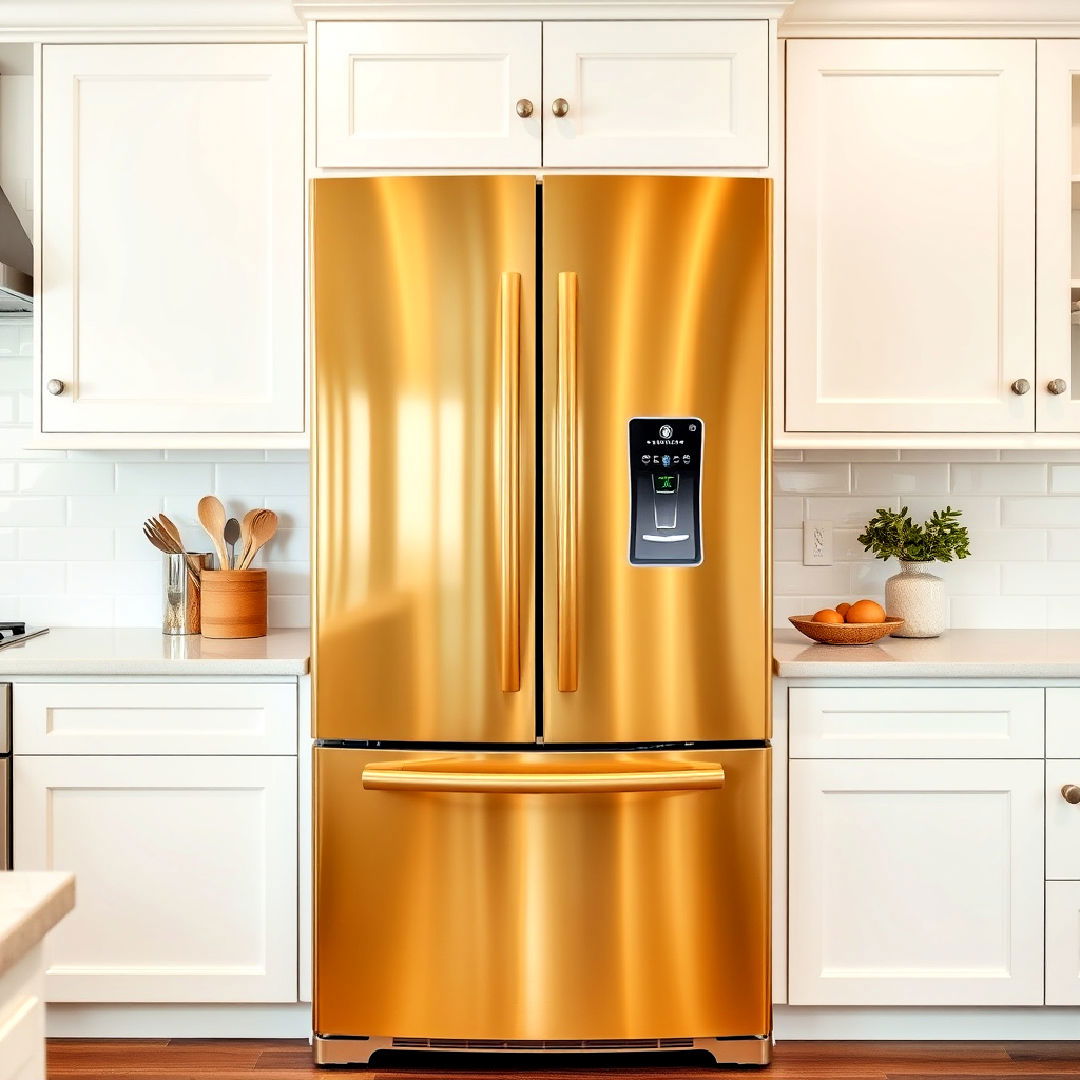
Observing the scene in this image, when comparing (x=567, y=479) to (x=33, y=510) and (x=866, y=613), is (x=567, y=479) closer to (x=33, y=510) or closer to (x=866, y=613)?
(x=866, y=613)

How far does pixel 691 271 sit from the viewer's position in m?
1.98

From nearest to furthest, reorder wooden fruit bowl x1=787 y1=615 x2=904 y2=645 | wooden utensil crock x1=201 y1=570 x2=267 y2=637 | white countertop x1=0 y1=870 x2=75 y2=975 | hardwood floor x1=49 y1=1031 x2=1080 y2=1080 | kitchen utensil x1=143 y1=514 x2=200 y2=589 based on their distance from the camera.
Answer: white countertop x1=0 y1=870 x2=75 y2=975, hardwood floor x1=49 y1=1031 x2=1080 y2=1080, wooden fruit bowl x1=787 y1=615 x2=904 y2=645, wooden utensil crock x1=201 y1=570 x2=267 y2=637, kitchen utensil x1=143 y1=514 x2=200 y2=589

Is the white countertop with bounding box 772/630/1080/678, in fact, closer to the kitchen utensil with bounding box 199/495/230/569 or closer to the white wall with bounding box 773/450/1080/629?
the white wall with bounding box 773/450/1080/629

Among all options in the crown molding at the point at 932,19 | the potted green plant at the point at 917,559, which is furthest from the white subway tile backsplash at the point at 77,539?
the crown molding at the point at 932,19

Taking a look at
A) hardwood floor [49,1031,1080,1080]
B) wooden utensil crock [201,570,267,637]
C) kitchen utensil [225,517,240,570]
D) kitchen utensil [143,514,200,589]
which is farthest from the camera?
kitchen utensil [225,517,240,570]

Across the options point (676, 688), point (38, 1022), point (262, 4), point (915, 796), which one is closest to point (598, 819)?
point (676, 688)

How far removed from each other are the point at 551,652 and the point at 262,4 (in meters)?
1.61

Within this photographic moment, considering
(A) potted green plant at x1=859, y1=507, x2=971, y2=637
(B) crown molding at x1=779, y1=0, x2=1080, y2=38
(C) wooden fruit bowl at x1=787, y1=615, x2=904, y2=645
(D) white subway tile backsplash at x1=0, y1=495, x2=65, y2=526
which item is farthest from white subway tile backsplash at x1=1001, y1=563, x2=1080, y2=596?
(D) white subway tile backsplash at x1=0, y1=495, x2=65, y2=526

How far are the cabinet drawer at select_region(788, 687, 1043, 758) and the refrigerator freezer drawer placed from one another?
0.59ft

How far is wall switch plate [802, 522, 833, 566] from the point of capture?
2691 millimetres

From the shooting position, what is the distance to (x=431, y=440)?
2.00 m

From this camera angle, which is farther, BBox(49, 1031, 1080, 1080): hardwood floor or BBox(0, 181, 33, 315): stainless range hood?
BBox(0, 181, 33, 315): stainless range hood

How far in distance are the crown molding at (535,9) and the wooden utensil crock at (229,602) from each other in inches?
50.3

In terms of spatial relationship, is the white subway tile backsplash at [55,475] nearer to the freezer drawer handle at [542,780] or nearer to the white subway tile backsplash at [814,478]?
the freezer drawer handle at [542,780]
